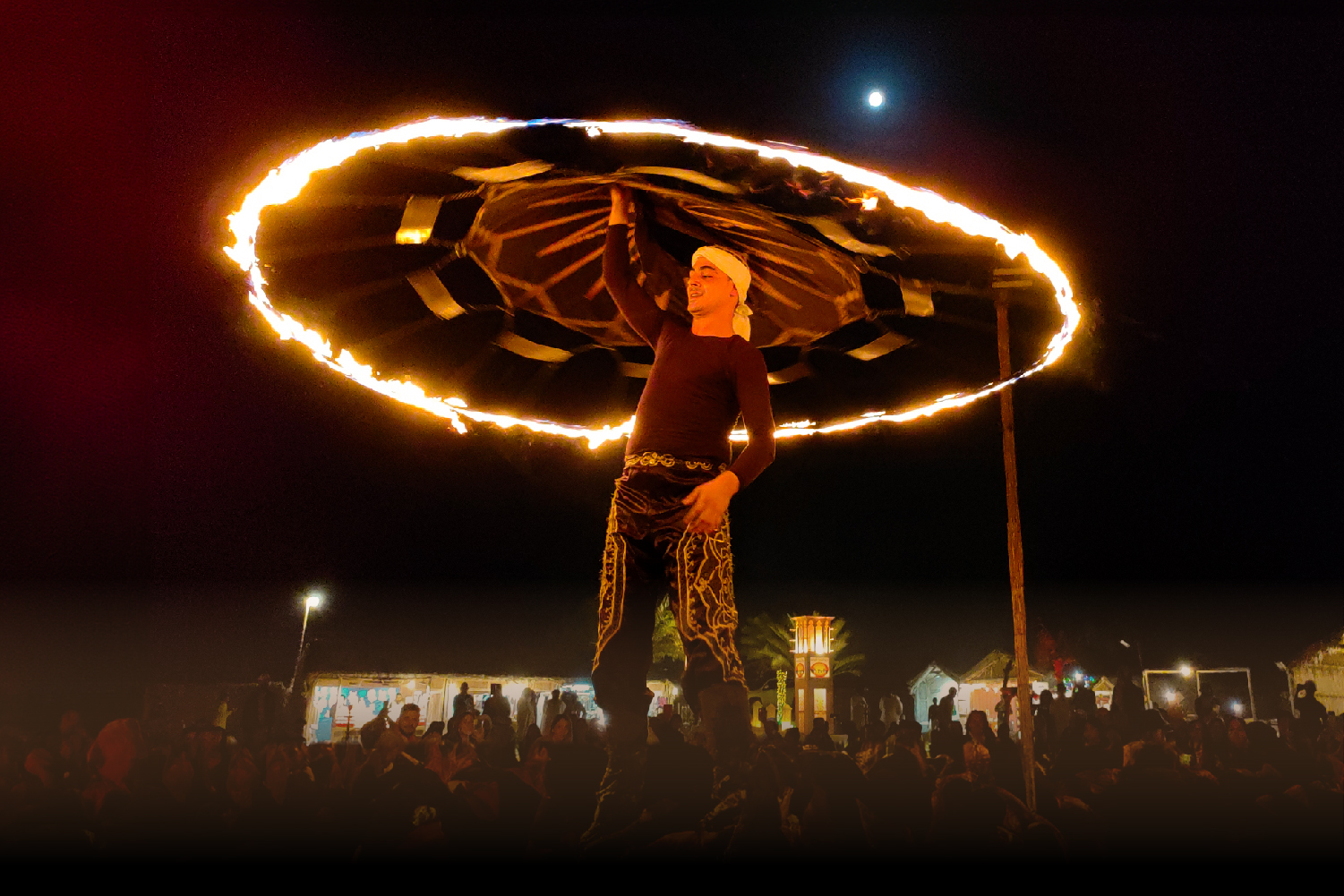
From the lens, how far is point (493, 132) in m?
3.60

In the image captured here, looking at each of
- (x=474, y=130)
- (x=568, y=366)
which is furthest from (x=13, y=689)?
(x=474, y=130)

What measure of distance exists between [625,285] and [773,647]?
3359 centimetres

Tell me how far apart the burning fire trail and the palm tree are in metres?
29.9

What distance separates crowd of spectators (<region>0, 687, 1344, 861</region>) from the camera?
118 inches

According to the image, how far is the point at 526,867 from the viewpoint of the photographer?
2.74m

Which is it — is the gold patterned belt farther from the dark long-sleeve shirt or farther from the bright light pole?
the bright light pole

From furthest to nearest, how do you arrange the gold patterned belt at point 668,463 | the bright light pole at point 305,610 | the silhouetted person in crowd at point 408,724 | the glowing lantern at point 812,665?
the bright light pole at point 305,610 < the glowing lantern at point 812,665 < the silhouetted person in crowd at point 408,724 < the gold patterned belt at point 668,463

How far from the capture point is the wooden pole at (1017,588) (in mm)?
5098

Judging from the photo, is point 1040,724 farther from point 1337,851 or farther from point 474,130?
point 474,130

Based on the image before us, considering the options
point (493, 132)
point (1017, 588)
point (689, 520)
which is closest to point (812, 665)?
point (1017, 588)

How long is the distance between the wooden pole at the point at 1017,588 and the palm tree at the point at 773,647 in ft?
99.1

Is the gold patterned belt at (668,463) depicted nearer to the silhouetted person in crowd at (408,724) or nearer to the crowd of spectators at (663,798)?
the crowd of spectators at (663,798)

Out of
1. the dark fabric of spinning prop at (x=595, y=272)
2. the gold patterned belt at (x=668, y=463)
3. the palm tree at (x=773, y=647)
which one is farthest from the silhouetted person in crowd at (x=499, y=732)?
the palm tree at (x=773, y=647)

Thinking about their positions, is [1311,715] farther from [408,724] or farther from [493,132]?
[493,132]
